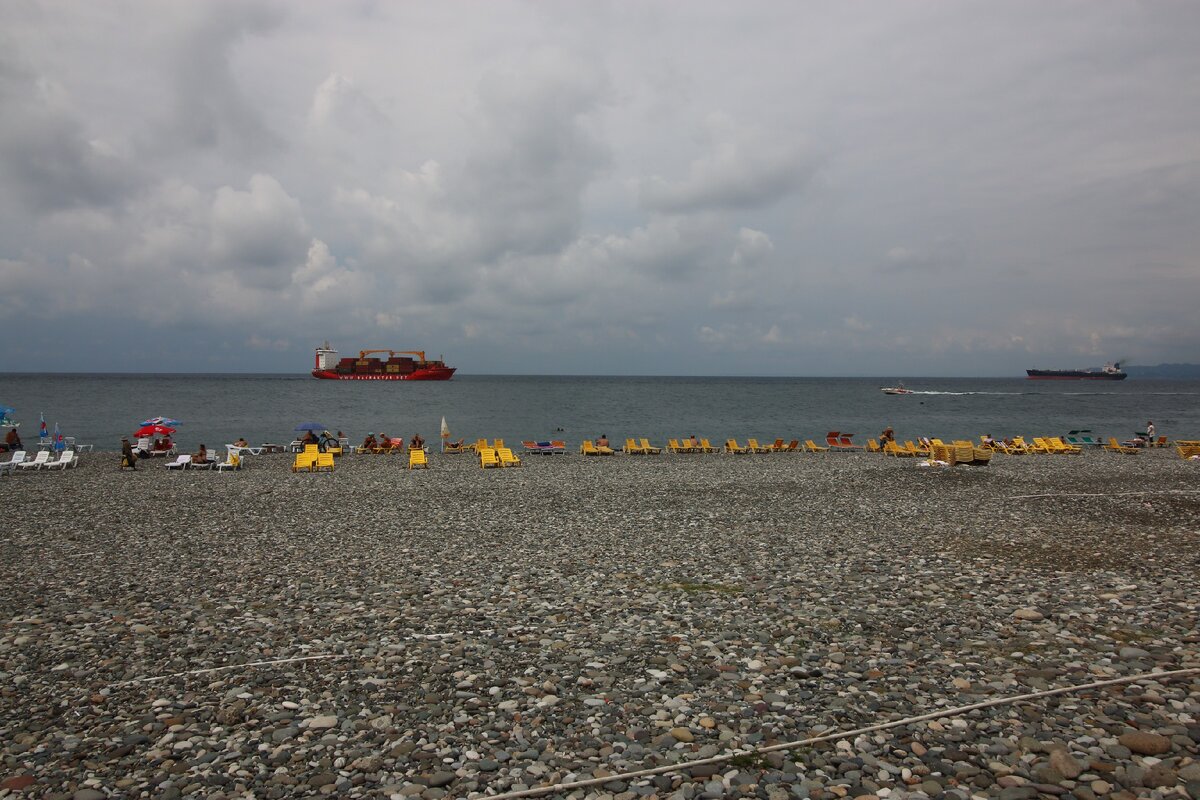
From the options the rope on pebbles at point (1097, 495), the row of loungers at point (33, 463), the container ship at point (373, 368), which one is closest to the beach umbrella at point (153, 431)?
the row of loungers at point (33, 463)

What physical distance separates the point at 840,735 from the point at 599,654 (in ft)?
9.70

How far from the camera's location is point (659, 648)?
8367 millimetres

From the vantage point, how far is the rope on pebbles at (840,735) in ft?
18.1

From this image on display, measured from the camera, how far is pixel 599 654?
819cm

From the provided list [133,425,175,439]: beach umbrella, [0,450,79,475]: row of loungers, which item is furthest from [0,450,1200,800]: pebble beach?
[133,425,175,439]: beach umbrella

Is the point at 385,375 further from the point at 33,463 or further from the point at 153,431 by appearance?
the point at 33,463

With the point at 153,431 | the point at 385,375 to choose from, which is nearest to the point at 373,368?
the point at 385,375

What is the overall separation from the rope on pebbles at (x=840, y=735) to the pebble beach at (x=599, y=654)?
0.05 meters

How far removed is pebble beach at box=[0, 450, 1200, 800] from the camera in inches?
227

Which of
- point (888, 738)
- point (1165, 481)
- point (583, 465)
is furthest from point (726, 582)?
point (1165, 481)

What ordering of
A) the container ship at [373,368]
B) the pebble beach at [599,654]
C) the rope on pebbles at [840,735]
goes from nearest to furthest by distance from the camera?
1. the rope on pebbles at [840,735]
2. the pebble beach at [599,654]
3. the container ship at [373,368]

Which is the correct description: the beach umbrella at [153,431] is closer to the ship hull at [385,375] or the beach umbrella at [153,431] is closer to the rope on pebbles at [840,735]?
the rope on pebbles at [840,735]

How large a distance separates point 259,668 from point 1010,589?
10.6 metres

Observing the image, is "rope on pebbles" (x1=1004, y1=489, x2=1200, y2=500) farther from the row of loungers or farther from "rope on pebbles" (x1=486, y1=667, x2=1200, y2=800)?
the row of loungers
